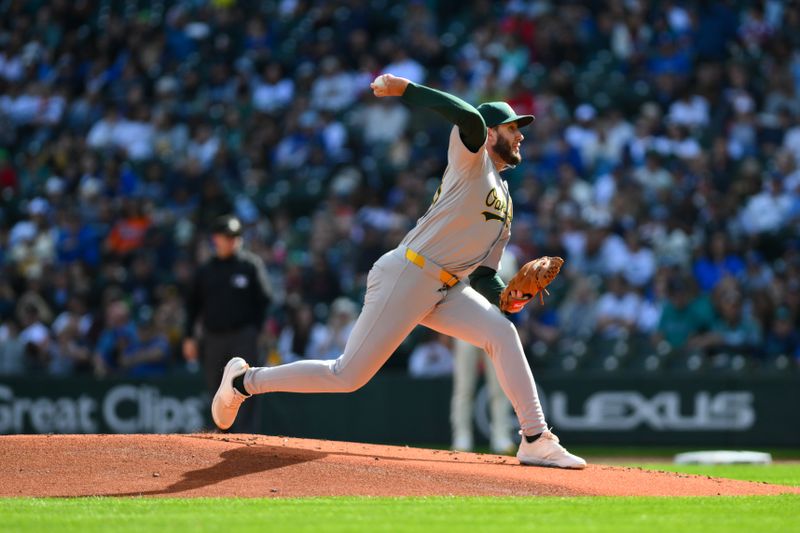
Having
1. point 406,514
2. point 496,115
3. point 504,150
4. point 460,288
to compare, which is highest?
point 496,115

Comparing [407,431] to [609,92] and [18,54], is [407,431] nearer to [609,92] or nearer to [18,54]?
[609,92]

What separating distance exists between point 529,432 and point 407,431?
24.4ft

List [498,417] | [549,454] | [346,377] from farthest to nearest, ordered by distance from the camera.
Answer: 1. [498,417]
2. [549,454]
3. [346,377]

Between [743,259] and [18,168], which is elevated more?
[18,168]

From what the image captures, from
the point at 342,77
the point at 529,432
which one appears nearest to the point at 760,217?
→ the point at 342,77

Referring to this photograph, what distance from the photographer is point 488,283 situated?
8148 mm

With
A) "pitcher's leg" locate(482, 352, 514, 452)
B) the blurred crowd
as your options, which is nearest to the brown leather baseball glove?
"pitcher's leg" locate(482, 352, 514, 452)

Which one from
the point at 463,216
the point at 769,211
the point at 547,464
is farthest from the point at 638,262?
the point at 463,216

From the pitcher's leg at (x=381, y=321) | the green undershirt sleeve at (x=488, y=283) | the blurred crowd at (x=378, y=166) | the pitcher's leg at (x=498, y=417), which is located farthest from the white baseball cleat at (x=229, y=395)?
the blurred crowd at (x=378, y=166)

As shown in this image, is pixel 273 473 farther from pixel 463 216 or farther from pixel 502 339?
pixel 463 216

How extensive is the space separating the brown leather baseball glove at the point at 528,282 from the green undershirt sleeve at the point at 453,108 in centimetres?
92

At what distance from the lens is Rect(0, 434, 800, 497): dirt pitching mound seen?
744 centimetres

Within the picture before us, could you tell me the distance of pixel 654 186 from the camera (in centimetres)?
1672

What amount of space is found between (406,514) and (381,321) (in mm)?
1501
